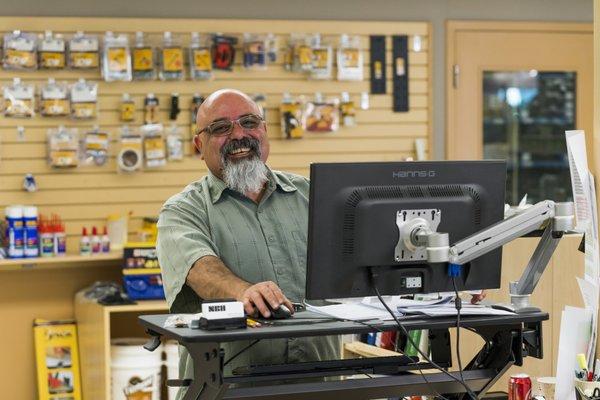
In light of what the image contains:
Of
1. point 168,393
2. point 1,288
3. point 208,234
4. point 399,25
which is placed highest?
point 399,25

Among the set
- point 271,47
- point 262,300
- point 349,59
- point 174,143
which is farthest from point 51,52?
point 262,300

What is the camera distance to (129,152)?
20.8 feet

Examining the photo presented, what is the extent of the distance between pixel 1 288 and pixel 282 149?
71.6 inches

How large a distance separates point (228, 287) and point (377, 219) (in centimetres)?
55

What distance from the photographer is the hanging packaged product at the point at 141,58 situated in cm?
636

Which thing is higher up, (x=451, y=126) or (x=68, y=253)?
(x=451, y=126)

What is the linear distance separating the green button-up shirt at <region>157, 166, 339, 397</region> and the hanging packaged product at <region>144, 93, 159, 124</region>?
2826mm

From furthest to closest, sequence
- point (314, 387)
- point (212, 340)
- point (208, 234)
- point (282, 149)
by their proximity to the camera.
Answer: point (282, 149) < point (208, 234) < point (314, 387) < point (212, 340)

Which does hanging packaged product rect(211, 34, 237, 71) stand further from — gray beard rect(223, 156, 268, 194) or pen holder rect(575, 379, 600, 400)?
pen holder rect(575, 379, 600, 400)

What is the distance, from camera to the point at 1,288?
6.34m

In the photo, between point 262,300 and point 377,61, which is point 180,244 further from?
point 377,61

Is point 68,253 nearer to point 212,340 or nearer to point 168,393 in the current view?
point 168,393

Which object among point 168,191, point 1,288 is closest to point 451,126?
point 168,191

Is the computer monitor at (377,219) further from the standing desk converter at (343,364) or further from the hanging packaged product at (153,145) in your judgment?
the hanging packaged product at (153,145)
